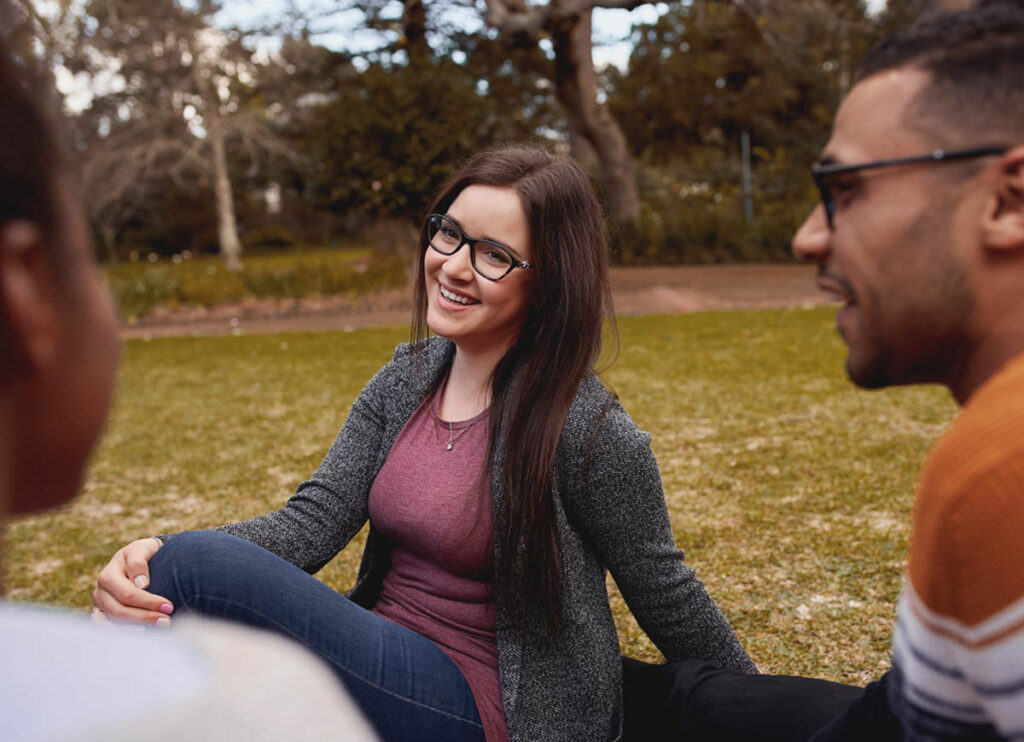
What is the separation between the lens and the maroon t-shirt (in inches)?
77.3

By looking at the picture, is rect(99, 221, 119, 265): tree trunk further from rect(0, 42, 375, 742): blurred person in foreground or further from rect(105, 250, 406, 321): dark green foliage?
rect(0, 42, 375, 742): blurred person in foreground

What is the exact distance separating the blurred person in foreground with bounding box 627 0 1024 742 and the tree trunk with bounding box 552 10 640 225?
45.2 ft

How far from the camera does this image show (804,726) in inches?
67.7

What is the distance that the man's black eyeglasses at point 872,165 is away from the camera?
111 centimetres

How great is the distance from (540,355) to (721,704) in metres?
0.78

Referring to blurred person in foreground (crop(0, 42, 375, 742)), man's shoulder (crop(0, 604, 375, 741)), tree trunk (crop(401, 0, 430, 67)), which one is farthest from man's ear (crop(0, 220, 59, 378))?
tree trunk (crop(401, 0, 430, 67))

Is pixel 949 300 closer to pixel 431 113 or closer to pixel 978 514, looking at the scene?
pixel 978 514

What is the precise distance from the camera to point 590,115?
50.6ft

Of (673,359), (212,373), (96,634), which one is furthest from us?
(212,373)

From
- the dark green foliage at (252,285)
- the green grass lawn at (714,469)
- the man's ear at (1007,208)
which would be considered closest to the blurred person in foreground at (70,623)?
the man's ear at (1007,208)

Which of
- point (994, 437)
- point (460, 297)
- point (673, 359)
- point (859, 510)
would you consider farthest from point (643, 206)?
point (994, 437)

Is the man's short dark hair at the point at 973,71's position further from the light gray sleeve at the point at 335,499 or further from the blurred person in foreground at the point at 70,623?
the light gray sleeve at the point at 335,499

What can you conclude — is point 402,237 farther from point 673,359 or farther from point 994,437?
point 994,437

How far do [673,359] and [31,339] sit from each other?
7467 millimetres
